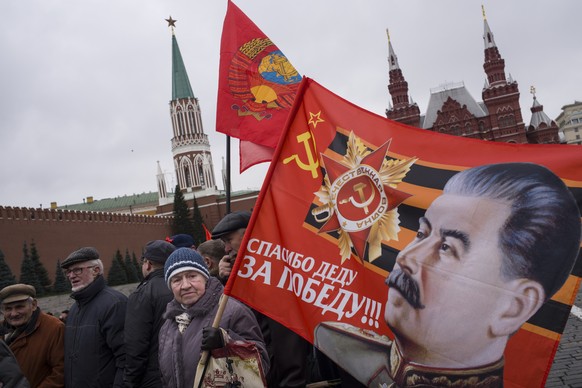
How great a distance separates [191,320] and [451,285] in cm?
116

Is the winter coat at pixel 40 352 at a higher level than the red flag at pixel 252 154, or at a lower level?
lower

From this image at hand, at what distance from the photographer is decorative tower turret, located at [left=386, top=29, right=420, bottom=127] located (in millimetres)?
60594

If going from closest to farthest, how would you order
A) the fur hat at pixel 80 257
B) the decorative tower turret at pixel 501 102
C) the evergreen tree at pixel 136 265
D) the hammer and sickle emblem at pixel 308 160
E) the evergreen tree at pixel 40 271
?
1. the hammer and sickle emblem at pixel 308 160
2. the fur hat at pixel 80 257
3. the evergreen tree at pixel 40 271
4. the evergreen tree at pixel 136 265
5. the decorative tower turret at pixel 501 102

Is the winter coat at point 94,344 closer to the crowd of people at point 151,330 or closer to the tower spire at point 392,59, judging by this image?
the crowd of people at point 151,330

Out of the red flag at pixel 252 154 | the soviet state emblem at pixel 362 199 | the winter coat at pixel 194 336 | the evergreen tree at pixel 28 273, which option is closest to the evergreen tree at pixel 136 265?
the evergreen tree at pixel 28 273

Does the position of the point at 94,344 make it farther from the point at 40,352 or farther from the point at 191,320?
the point at 191,320

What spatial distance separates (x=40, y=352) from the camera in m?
3.73

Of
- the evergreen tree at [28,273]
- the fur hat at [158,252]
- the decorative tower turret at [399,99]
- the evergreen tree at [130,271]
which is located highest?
the decorative tower turret at [399,99]

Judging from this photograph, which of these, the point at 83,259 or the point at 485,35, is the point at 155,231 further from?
the point at 83,259

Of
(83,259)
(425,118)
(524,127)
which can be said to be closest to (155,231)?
(425,118)

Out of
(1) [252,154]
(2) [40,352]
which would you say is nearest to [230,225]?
(2) [40,352]

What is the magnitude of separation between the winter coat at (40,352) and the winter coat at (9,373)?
0.87 metres

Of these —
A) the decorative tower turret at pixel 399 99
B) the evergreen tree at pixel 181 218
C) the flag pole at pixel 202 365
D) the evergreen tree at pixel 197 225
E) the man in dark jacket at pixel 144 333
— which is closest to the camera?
the flag pole at pixel 202 365

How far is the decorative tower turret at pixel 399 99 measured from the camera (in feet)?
199
